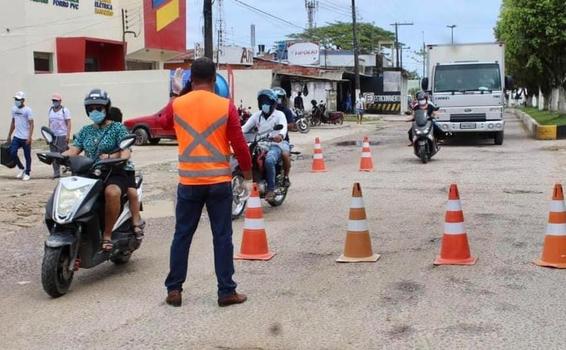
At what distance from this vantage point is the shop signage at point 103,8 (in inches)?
1205

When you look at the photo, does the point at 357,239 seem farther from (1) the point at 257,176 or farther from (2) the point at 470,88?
(2) the point at 470,88

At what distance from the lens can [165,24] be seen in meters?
34.2

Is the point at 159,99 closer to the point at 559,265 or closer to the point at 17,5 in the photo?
the point at 17,5

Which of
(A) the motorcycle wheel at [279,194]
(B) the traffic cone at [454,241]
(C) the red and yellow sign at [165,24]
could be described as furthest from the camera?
(C) the red and yellow sign at [165,24]

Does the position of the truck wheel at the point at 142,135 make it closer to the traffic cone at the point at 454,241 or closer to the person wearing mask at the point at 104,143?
the person wearing mask at the point at 104,143

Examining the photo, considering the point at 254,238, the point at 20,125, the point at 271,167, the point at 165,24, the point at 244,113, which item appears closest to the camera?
the point at 254,238

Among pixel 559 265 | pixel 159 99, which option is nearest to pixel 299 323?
pixel 559 265

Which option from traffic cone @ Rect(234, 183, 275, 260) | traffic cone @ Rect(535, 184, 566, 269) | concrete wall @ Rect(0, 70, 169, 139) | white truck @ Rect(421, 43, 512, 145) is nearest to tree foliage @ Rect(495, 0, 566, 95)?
white truck @ Rect(421, 43, 512, 145)

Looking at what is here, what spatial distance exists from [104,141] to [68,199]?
2.84 ft

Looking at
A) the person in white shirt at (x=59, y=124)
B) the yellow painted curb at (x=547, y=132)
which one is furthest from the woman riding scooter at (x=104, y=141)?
the yellow painted curb at (x=547, y=132)

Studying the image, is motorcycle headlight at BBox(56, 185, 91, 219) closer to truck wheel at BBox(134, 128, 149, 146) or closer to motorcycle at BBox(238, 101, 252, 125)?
motorcycle at BBox(238, 101, 252, 125)

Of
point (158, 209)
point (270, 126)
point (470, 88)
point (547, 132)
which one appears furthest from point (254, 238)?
point (547, 132)

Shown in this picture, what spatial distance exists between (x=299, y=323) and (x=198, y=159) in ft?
4.77

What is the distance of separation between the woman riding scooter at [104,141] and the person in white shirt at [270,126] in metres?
3.43
